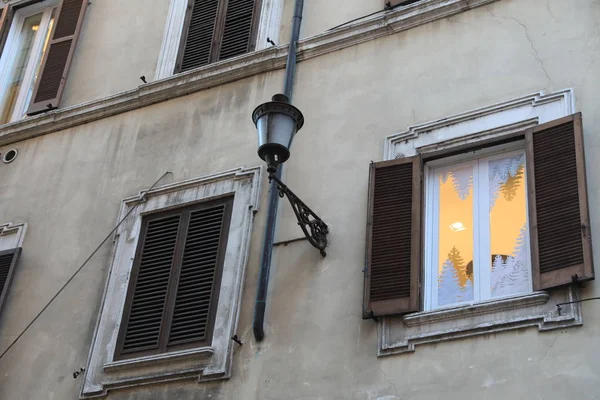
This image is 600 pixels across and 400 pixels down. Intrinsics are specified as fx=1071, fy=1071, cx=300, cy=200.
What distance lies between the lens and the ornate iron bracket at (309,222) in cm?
984

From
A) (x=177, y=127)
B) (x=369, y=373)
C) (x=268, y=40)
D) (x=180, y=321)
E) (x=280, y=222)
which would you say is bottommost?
(x=369, y=373)

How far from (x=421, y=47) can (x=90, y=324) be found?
14.7 ft

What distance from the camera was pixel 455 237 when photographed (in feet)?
31.7

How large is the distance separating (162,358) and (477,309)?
3.20 meters

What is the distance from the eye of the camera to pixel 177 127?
1237 centimetres

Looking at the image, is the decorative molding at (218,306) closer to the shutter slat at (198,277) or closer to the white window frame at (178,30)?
the shutter slat at (198,277)

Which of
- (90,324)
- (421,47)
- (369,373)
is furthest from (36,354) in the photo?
(421,47)

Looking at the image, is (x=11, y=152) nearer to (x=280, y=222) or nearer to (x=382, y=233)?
(x=280, y=222)

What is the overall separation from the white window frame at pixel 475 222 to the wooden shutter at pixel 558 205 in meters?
0.27

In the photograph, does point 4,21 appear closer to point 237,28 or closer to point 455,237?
point 237,28

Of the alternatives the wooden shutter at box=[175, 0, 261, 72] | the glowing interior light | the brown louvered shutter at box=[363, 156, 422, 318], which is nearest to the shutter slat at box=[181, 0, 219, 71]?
the wooden shutter at box=[175, 0, 261, 72]

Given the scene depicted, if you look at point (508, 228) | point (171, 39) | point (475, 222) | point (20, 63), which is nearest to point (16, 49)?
point (20, 63)

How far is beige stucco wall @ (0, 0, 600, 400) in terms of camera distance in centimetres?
880

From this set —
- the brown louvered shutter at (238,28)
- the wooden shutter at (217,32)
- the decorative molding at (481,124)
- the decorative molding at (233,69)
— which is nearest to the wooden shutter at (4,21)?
the decorative molding at (233,69)
